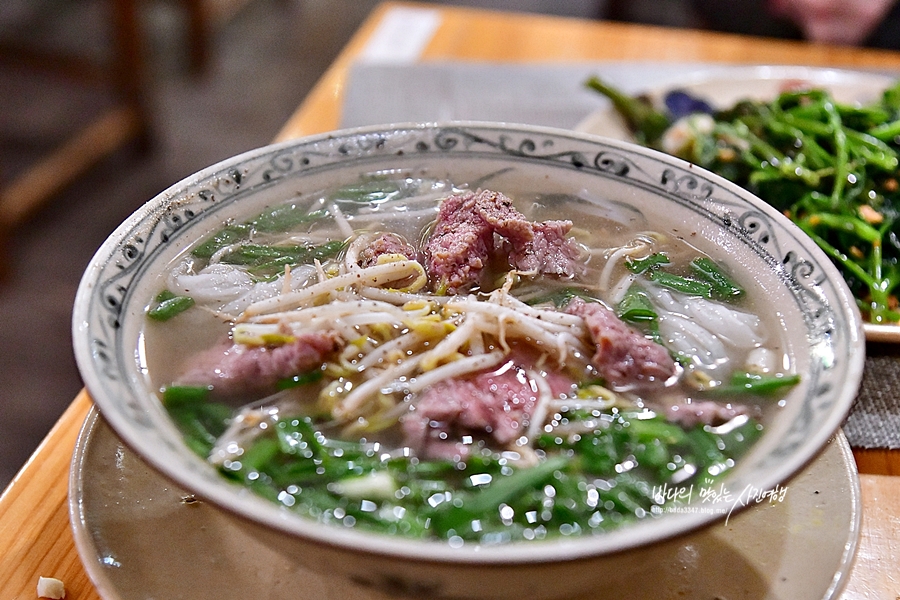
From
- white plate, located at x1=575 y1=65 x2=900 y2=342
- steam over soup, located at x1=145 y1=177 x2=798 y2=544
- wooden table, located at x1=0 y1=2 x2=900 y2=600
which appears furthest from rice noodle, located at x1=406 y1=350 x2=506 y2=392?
white plate, located at x1=575 y1=65 x2=900 y2=342

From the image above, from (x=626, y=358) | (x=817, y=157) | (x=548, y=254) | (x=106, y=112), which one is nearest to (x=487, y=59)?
(x=817, y=157)

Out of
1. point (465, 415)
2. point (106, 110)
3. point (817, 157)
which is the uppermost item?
point (465, 415)

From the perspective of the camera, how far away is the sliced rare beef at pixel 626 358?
128 cm

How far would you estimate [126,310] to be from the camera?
1227 millimetres

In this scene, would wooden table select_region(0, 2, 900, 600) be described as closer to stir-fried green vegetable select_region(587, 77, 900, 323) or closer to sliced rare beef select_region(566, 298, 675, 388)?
sliced rare beef select_region(566, 298, 675, 388)

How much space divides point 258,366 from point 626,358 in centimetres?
60

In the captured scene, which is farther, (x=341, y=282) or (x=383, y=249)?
(x=383, y=249)

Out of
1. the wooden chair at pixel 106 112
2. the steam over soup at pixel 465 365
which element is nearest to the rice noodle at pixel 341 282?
the steam over soup at pixel 465 365

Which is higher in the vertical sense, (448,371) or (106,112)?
(448,371)

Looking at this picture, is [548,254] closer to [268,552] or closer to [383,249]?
[383,249]

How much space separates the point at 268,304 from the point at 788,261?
89cm

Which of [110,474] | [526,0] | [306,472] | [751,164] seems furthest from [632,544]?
[526,0]

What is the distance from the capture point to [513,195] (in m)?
1.71

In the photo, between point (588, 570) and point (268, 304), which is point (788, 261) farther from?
point (268, 304)
